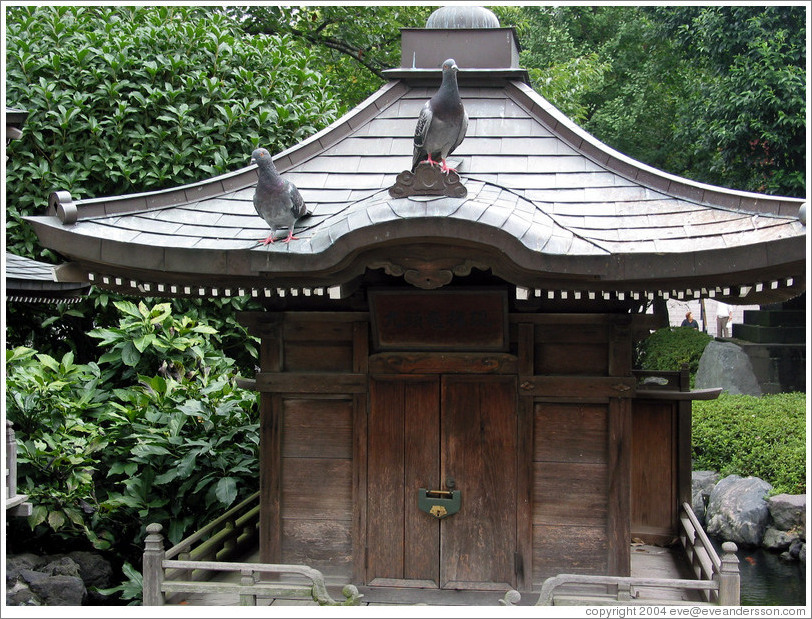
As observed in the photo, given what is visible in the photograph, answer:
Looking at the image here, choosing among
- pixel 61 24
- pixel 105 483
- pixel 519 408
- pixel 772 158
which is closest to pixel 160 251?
pixel 519 408

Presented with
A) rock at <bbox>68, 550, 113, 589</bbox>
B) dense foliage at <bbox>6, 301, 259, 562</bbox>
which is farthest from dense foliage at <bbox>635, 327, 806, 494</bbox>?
rock at <bbox>68, 550, 113, 589</bbox>

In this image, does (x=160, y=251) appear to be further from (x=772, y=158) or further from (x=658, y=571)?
(x=772, y=158)

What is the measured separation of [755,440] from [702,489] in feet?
4.03

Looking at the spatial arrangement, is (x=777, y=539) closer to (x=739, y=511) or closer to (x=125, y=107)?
A: (x=739, y=511)

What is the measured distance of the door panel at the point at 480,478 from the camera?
19.5ft

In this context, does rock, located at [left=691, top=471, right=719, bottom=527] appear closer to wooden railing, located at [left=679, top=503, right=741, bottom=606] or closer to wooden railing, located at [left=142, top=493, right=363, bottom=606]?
wooden railing, located at [left=679, top=503, right=741, bottom=606]

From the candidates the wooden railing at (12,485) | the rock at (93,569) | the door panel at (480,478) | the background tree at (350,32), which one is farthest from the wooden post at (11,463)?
the background tree at (350,32)

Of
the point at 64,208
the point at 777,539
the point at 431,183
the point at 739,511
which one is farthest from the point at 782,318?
the point at 64,208

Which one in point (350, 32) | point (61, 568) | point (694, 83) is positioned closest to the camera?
point (61, 568)

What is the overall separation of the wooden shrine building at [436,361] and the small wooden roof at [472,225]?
2 cm

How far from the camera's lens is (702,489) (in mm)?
13031

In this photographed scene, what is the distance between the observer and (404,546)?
6.03 meters

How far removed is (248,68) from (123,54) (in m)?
Result: 1.71

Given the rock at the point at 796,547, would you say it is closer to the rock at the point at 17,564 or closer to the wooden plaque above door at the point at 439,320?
the wooden plaque above door at the point at 439,320
